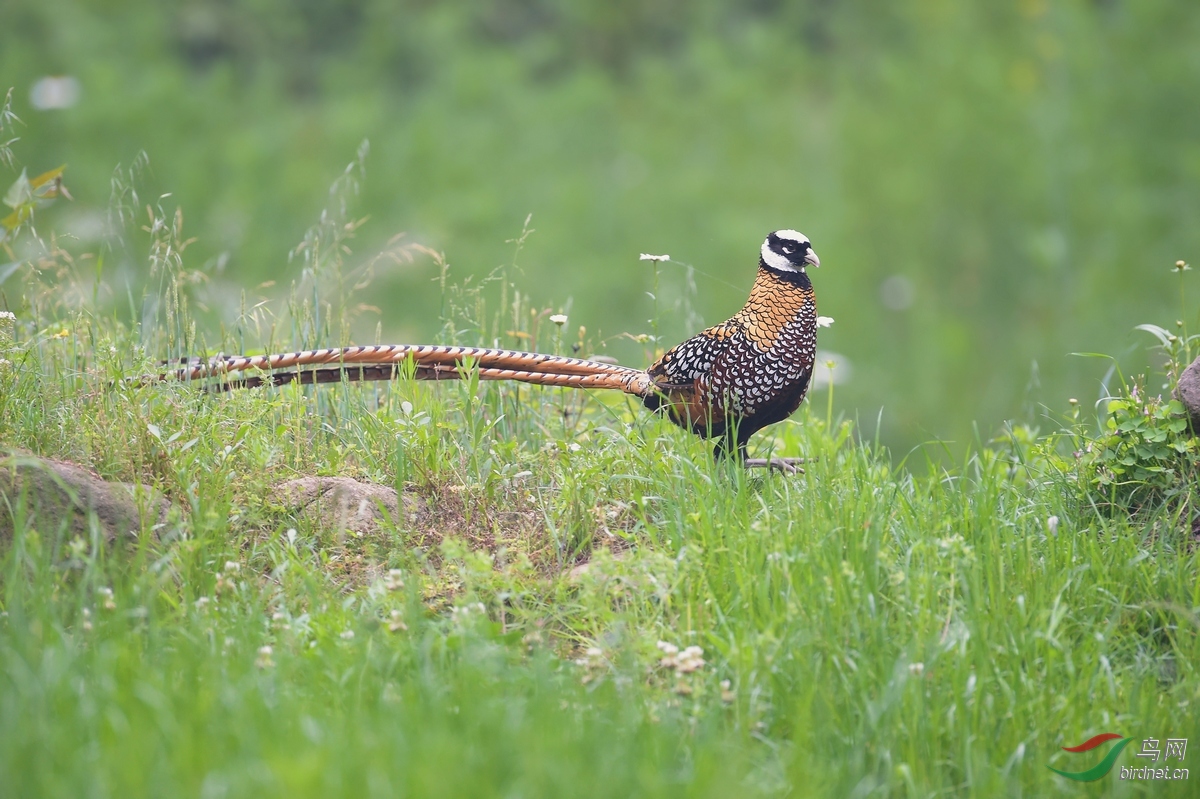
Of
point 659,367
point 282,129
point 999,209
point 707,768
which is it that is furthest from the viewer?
point 999,209

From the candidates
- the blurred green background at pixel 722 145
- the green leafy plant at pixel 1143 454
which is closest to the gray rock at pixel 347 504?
the green leafy plant at pixel 1143 454

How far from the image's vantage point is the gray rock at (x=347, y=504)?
377 cm

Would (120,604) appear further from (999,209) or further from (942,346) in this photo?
(999,209)

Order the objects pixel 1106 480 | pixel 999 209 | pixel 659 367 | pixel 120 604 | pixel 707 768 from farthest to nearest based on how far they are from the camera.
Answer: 1. pixel 999 209
2. pixel 659 367
3. pixel 1106 480
4. pixel 120 604
5. pixel 707 768

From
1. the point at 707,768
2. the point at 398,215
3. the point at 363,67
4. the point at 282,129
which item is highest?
the point at 363,67

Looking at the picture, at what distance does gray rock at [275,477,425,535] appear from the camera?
3771mm

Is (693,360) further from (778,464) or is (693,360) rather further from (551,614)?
(551,614)

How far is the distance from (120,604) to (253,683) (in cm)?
50

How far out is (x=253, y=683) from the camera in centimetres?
270

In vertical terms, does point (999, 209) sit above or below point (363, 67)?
below

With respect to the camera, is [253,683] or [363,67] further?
[363,67]

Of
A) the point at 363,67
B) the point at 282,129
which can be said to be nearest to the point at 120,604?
the point at 282,129

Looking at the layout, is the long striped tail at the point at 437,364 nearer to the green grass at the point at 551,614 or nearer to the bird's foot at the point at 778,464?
the green grass at the point at 551,614

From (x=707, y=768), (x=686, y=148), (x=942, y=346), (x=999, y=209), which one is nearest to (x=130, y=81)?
(x=686, y=148)
